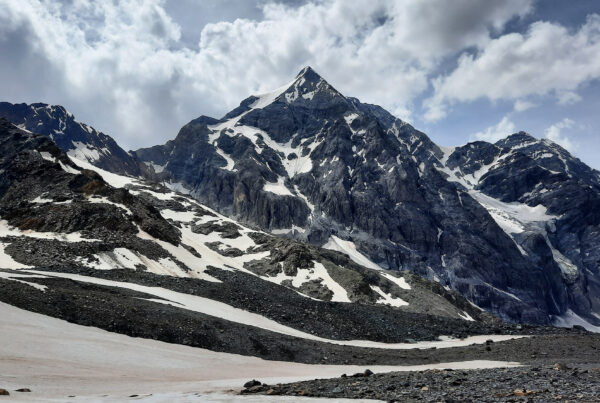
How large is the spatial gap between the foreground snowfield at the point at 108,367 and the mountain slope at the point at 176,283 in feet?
13.2

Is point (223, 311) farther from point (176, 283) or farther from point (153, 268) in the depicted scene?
point (153, 268)

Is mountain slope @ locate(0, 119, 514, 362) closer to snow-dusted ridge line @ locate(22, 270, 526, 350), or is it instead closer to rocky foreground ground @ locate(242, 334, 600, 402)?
snow-dusted ridge line @ locate(22, 270, 526, 350)

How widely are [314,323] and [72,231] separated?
162 ft

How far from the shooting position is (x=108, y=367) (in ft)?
75.7

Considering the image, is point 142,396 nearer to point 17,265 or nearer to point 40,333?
point 40,333

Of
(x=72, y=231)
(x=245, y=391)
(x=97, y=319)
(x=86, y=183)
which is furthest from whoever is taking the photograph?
(x=86, y=183)

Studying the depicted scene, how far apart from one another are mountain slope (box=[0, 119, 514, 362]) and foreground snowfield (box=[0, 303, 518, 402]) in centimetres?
404

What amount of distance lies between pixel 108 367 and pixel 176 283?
37141 millimetres

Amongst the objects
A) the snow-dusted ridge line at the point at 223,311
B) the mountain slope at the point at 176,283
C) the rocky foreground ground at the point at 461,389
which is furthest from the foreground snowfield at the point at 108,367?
the snow-dusted ridge line at the point at 223,311

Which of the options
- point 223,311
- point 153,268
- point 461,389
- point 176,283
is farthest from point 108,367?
point 153,268

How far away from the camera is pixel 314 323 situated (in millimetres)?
58656

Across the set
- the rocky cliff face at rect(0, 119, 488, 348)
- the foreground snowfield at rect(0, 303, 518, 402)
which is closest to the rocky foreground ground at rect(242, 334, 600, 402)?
the foreground snowfield at rect(0, 303, 518, 402)

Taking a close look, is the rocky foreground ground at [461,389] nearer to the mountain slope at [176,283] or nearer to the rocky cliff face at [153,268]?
the mountain slope at [176,283]

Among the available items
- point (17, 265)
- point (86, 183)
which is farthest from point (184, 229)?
point (17, 265)
